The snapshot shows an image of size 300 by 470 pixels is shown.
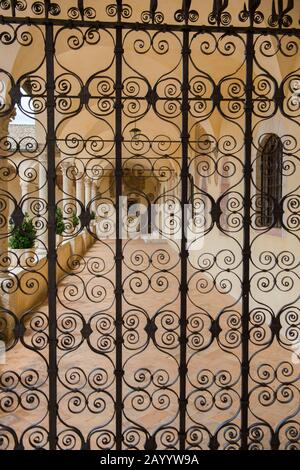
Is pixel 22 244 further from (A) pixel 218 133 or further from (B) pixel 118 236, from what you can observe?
(B) pixel 118 236

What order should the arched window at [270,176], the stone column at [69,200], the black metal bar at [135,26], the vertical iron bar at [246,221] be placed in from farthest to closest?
the arched window at [270,176]
the stone column at [69,200]
the vertical iron bar at [246,221]
the black metal bar at [135,26]

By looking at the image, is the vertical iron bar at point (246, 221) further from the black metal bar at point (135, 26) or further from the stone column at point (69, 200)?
the stone column at point (69, 200)

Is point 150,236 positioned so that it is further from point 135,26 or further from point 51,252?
point 135,26

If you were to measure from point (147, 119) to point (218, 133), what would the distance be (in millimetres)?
4246

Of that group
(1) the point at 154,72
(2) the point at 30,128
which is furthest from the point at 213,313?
(2) the point at 30,128

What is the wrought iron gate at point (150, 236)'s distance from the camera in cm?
238

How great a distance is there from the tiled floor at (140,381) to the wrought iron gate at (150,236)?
0.09ft

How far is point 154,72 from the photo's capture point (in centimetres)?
791

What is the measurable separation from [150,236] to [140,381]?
4.33m

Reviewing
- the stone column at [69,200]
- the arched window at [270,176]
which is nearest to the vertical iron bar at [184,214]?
the stone column at [69,200]

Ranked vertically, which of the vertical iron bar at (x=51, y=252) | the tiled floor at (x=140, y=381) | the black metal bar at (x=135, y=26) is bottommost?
the tiled floor at (x=140, y=381)

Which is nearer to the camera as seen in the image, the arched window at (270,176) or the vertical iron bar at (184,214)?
the vertical iron bar at (184,214)

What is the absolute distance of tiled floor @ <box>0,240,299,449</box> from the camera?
246cm

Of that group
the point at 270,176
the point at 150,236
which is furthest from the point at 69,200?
the point at 270,176
